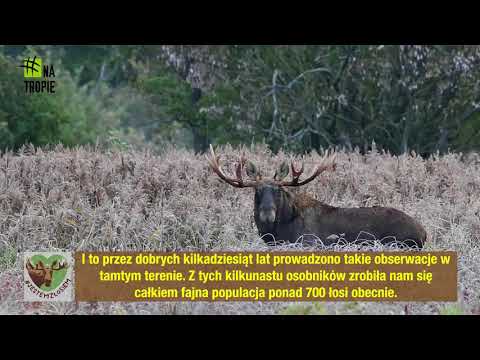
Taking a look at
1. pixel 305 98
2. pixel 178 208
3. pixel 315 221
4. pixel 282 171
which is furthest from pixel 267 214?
pixel 305 98

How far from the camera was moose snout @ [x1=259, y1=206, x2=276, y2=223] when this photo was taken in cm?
834

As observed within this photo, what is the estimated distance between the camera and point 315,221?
8898 mm

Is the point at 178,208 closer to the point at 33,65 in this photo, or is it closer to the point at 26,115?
the point at 33,65

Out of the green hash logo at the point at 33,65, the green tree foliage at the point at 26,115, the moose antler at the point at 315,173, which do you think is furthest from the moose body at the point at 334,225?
the green tree foliage at the point at 26,115

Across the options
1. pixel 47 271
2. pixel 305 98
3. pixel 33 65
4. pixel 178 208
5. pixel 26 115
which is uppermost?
pixel 305 98

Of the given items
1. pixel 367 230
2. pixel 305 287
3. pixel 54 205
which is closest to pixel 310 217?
pixel 367 230

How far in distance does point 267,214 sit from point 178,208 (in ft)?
7.27

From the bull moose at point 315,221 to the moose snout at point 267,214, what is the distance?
13cm

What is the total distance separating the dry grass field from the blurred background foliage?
7.29m

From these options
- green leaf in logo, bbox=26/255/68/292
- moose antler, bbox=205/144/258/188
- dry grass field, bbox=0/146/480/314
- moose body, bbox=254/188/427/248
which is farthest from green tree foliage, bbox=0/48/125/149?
green leaf in logo, bbox=26/255/68/292

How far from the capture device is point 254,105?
21.6 m

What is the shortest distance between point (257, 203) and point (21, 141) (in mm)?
13225

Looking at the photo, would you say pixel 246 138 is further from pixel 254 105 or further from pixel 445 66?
pixel 445 66

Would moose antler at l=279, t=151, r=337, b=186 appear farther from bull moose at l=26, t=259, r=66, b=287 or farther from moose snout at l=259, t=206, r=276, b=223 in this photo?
bull moose at l=26, t=259, r=66, b=287
